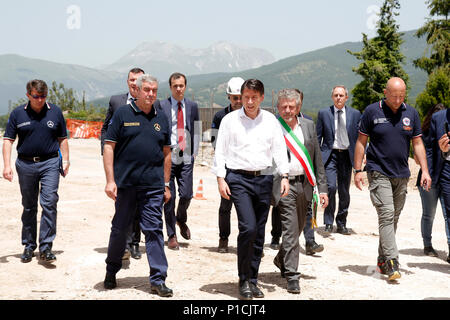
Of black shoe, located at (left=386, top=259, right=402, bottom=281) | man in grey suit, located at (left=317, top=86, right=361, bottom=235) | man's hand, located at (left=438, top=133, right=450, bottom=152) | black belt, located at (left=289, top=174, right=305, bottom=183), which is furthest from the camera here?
man in grey suit, located at (left=317, top=86, right=361, bottom=235)

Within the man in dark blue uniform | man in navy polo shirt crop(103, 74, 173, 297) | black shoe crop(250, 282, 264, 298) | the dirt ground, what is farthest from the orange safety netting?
black shoe crop(250, 282, 264, 298)

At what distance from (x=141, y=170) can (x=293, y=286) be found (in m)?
1.88

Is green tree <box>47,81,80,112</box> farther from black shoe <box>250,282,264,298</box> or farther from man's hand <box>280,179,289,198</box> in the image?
black shoe <box>250,282,264,298</box>

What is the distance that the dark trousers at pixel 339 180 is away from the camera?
9.02 metres

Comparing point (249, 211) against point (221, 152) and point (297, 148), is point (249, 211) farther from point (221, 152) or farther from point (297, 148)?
point (297, 148)

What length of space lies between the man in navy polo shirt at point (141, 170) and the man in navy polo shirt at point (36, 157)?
1571 mm

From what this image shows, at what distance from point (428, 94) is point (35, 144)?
2028 centimetres

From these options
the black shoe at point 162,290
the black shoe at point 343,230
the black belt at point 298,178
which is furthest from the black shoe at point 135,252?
the black shoe at point 343,230

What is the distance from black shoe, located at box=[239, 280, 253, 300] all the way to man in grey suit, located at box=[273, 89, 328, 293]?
1.68 ft

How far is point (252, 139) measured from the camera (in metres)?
5.26

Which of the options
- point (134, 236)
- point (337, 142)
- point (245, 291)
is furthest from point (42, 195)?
point (337, 142)

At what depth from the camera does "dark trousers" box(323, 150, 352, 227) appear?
355 inches

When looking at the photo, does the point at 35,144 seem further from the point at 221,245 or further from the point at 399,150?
the point at 399,150
